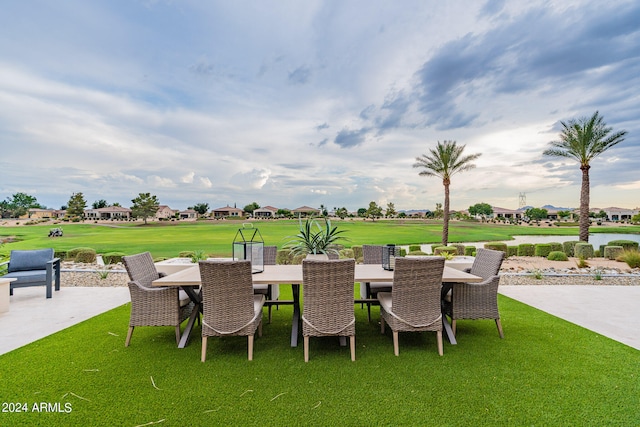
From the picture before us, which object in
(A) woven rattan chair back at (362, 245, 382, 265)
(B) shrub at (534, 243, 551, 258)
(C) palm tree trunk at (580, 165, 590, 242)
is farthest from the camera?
(C) palm tree trunk at (580, 165, 590, 242)

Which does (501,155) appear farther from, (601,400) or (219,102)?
(601,400)

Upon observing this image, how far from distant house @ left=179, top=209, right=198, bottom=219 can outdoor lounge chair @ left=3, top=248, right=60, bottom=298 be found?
1695 centimetres

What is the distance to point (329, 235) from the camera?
13.2ft

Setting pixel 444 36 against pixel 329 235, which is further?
pixel 444 36

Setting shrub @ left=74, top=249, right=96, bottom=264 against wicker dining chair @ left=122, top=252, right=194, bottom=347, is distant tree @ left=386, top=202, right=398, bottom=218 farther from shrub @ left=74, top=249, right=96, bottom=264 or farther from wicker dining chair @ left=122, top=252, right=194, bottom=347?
wicker dining chair @ left=122, top=252, right=194, bottom=347

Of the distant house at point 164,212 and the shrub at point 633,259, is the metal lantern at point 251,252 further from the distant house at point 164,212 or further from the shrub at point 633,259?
the distant house at point 164,212

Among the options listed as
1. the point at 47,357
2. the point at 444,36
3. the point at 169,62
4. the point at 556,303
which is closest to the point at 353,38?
the point at 444,36

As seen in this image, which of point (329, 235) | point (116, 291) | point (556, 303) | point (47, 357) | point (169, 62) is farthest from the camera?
point (169, 62)

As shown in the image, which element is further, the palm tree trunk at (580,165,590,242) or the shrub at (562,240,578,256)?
the palm tree trunk at (580,165,590,242)

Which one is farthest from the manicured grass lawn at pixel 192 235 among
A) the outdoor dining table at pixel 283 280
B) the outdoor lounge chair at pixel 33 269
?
the outdoor dining table at pixel 283 280

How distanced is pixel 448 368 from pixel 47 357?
3.76 metres

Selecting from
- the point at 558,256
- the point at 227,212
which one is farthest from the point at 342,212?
the point at 558,256

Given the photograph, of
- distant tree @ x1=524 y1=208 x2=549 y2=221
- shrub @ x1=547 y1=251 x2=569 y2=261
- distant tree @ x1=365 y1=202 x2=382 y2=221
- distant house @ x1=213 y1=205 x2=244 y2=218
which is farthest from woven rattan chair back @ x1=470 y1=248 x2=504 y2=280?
distant tree @ x1=524 y1=208 x2=549 y2=221

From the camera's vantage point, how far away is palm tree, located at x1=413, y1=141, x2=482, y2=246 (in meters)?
14.0
